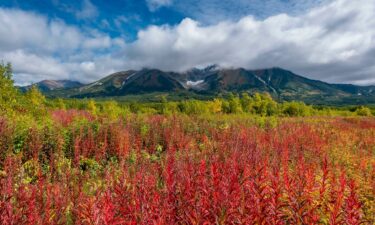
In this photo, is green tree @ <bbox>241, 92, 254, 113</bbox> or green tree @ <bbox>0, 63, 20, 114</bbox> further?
green tree @ <bbox>241, 92, 254, 113</bbox>

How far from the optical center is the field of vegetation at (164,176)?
2.82m

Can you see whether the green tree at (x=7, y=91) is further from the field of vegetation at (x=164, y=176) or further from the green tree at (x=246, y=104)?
the green tree at (x=246, y=104)

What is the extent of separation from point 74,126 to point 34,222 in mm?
8494

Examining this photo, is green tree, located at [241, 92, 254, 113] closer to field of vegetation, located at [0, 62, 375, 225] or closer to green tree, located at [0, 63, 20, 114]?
field of vegetation, located at [0, 62, 375, 225]

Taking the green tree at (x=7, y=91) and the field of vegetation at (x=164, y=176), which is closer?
the field of vegetation at (x=164, y=176)

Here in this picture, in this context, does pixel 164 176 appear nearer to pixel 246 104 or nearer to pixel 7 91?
pixel 7 91

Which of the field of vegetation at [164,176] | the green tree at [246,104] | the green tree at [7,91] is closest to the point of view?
the field of vegetation at [164,176]

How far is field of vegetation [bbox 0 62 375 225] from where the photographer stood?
2.82 metres

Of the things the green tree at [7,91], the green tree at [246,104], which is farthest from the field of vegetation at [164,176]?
the green tree at [246,104]

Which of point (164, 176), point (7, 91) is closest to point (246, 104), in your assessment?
point (7, 91)

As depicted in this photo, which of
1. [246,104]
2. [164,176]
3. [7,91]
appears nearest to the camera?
[164,176]

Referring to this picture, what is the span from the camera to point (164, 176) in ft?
15.7

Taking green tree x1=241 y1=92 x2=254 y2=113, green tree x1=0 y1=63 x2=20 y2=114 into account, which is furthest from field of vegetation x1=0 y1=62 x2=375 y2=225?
green tree x1=241 y1=92 x2=254 y2=113

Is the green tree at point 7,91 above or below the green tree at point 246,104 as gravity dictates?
above
